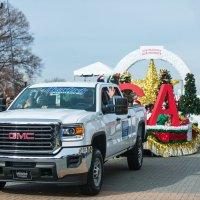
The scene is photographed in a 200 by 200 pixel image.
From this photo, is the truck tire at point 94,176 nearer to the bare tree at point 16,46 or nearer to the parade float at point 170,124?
the parade float at point 170,124

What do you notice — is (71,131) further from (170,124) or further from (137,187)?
(170,124)

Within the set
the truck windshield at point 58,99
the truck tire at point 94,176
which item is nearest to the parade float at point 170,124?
the truck windshield at point 58,99

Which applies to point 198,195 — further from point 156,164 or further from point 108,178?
point 156,164

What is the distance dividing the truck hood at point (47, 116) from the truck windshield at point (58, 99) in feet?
1.59

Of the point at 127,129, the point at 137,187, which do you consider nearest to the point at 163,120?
the point at 127,129

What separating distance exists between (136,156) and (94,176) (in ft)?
11.8

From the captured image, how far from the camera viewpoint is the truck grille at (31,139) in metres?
8.80

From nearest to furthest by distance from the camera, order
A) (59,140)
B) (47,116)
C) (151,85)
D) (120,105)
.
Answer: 1. (59,140)
2. (47,116)
3. (120,105)
4. (151,85)

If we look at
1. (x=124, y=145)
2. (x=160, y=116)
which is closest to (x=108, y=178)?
(x=124, y=145)

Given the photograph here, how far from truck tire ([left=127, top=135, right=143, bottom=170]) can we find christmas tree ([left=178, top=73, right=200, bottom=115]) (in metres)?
11.3

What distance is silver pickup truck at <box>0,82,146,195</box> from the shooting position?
28.7ft

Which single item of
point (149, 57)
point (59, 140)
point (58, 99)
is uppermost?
point (149, 57)

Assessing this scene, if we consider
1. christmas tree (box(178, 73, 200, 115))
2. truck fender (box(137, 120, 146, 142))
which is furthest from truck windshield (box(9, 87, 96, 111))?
christmas tree (box(178, 73, 200, 115))

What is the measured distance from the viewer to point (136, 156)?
12883 mm
